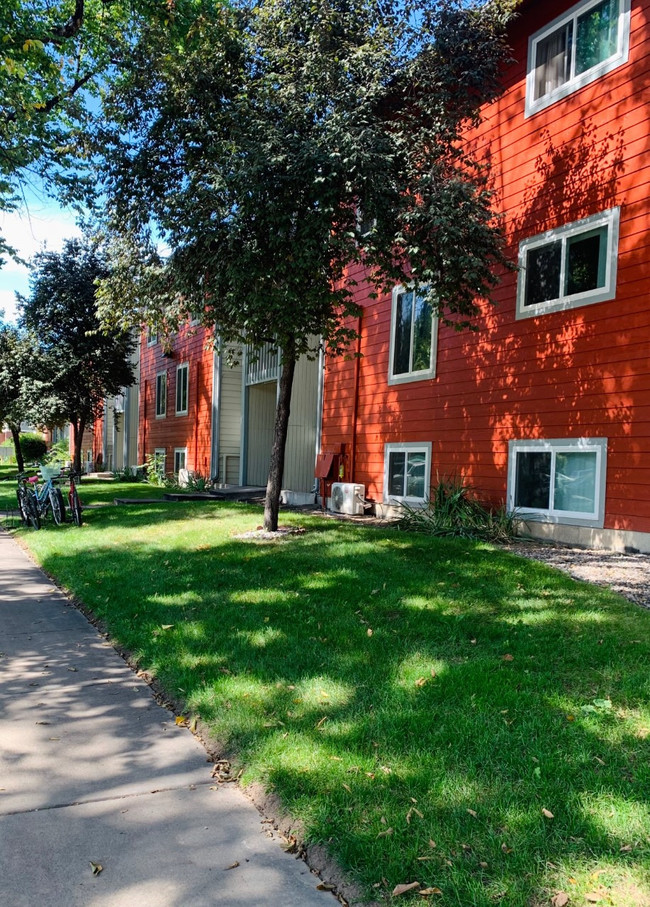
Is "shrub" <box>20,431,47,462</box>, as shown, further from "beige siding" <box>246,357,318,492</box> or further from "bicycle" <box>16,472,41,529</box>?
"bicycle" <box>16,472,41,529</box>

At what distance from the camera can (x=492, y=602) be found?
569 centimetres

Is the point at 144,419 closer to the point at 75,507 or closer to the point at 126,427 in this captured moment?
the point at 126,427

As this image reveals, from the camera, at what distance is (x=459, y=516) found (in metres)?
10.0

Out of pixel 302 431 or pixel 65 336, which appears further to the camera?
pixel 65 336

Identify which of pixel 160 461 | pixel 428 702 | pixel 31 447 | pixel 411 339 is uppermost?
pixel 411 339

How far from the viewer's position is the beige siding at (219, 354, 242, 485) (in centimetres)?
2023

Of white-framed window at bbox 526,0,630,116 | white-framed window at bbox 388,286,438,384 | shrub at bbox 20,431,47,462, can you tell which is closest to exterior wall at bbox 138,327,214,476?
white-framed window at bbox 388,286,438,384

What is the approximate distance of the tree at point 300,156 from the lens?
25.5ft

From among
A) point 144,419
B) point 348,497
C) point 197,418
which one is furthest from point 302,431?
point 144,419

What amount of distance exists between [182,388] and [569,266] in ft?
54.9

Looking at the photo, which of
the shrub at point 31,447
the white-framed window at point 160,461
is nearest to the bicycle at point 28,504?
the white-framed window at point 160,461

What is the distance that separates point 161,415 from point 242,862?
2392 cm

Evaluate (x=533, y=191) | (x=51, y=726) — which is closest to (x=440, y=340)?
(x=533, y=191)

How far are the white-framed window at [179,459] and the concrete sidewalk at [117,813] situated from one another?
18.6 metres
